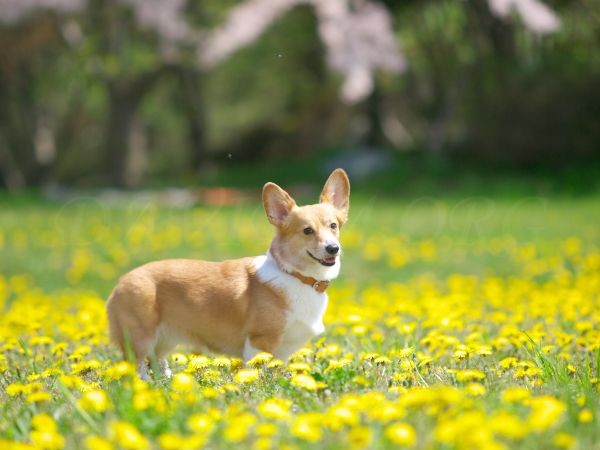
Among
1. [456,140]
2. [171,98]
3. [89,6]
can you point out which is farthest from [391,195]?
[171,98]

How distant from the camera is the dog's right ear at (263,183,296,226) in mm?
3625

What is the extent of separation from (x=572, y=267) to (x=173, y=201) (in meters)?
7.97

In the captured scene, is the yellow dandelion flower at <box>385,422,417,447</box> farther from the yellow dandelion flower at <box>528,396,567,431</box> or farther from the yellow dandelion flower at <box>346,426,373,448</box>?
the yellow dandelion flower at <box>528,396,567,431</box>

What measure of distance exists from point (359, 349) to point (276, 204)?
0.98 meters

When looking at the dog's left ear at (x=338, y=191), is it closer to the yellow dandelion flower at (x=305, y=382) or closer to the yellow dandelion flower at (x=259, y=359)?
the yellow dandelion flower at (x=259, y=359)

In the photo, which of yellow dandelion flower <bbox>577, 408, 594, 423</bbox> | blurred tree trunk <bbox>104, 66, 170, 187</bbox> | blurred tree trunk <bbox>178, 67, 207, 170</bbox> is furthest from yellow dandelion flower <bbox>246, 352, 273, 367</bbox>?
blurred tree trunk <bbox>178, 67, 207, 170</bbox>

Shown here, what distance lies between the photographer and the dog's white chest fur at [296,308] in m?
3.64

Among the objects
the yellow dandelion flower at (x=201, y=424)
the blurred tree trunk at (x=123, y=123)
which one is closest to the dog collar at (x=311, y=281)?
the yellow dandelion flower at (x=201, y=424)

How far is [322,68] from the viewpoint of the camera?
767 inches

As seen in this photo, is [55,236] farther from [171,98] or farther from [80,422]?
[171,98]

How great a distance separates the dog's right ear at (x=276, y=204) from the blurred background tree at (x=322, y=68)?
8318 millimetres

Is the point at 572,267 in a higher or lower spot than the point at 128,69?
lower

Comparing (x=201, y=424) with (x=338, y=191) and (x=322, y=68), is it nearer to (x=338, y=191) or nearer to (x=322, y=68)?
(x=338, y=191)

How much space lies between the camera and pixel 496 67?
14.2m
